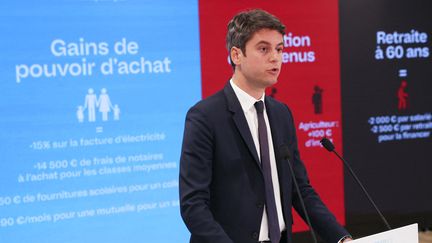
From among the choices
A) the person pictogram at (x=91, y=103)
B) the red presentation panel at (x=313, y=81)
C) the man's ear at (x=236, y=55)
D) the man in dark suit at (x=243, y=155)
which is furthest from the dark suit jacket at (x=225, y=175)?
the red presentation panel at (x=313, y=81)

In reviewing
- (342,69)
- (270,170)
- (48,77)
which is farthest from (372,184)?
(270,170)

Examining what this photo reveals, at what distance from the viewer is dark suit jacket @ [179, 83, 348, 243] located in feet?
6.28

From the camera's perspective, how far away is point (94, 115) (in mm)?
4195

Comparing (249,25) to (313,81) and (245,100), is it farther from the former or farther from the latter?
(313,81)

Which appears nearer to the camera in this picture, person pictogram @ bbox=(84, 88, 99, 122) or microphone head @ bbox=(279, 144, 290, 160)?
microphone head @ bbox=(279, 144, 290, 160)

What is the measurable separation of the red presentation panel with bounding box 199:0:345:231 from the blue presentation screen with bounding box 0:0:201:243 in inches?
21.6

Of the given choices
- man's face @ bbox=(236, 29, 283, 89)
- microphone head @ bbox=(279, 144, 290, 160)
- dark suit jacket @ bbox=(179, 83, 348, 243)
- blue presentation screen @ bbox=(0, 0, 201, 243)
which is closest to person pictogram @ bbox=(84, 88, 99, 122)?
blue presentation screen @ bbox=(0, 0, 201, 243)

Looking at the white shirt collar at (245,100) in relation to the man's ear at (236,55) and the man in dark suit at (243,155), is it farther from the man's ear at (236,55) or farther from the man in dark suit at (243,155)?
the man's ear at (236,55)

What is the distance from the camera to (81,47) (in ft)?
13.6

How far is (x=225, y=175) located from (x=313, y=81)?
3.15 m

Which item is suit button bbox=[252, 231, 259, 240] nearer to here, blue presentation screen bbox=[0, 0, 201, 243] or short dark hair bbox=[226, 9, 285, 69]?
short dark hair bbox=[226, 9, 285, 69]

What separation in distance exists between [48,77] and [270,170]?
247 centimetres

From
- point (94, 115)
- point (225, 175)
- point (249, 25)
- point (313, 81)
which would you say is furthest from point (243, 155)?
point (313, 81)

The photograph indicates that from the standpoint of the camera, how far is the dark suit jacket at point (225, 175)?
1.91 meters
